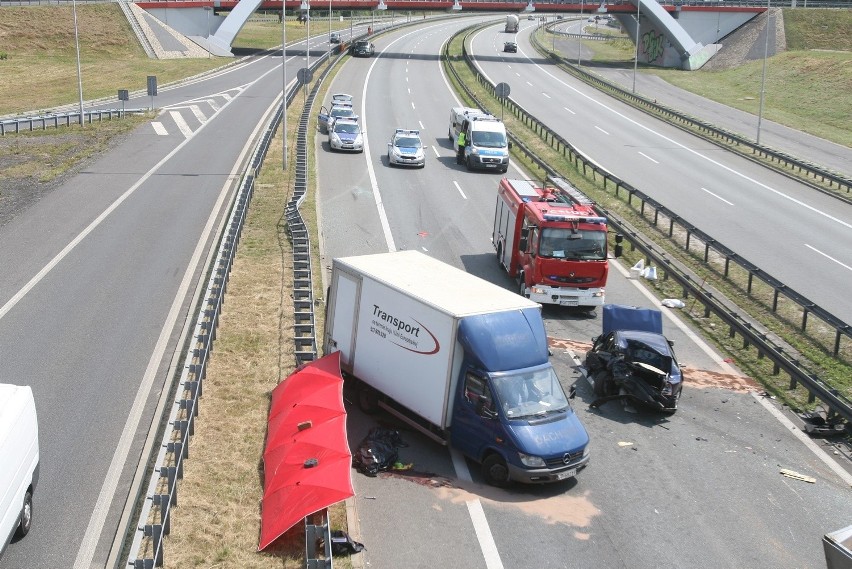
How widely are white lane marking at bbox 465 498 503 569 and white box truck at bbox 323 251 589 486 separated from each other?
2.70 ft

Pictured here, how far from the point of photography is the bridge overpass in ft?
301

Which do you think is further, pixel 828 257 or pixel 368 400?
pixel 828 257

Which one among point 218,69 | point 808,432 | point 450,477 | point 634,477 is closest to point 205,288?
point 450,477

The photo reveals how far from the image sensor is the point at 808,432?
690 inches

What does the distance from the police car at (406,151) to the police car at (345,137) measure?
219 centimetres

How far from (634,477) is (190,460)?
7.13 metres

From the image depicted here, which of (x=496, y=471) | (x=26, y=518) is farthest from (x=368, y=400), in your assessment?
(x=26, y=518)

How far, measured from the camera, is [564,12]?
306 feet

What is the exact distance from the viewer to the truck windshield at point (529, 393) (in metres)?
14.9

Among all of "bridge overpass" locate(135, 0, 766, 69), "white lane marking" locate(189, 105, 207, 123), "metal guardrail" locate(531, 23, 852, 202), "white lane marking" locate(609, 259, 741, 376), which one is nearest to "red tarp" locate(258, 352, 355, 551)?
"white lane marking" locate(609, 259, 741, 376)

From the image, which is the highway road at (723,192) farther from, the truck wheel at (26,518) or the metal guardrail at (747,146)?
the truck wheel at (26,518)

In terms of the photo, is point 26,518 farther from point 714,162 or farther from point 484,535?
point 714,162

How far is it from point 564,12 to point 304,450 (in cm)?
8600

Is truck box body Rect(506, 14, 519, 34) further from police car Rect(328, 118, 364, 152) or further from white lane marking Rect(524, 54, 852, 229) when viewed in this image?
police car Rect(328, 118, 364, 152)
